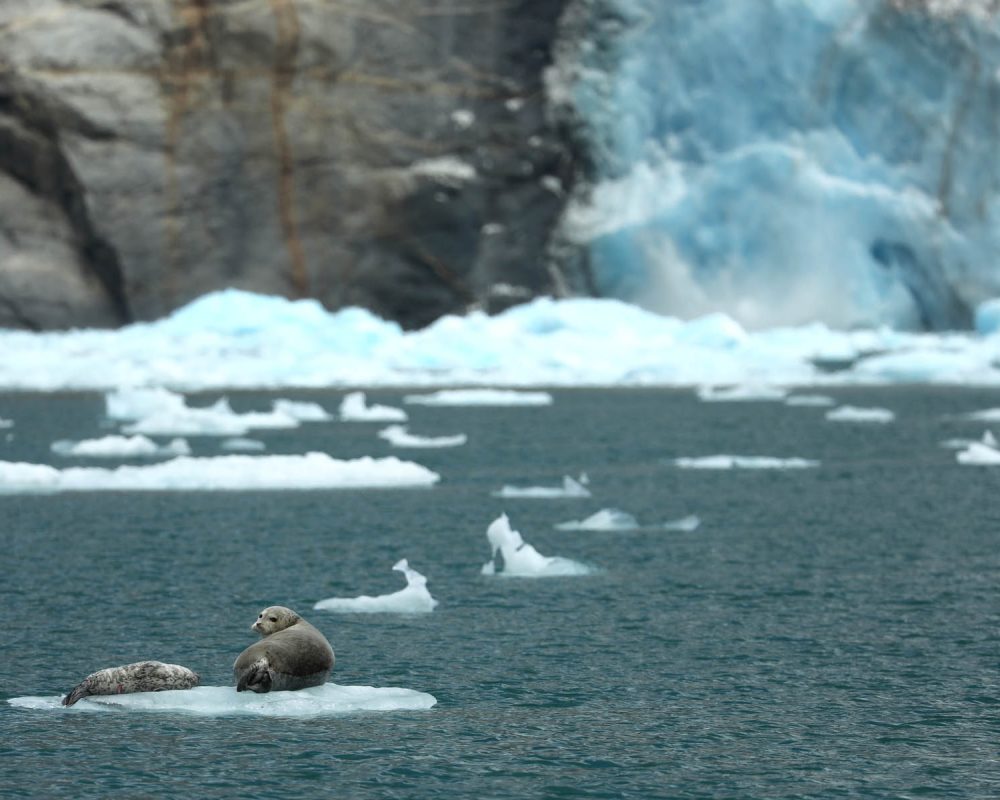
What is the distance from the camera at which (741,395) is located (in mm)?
30750

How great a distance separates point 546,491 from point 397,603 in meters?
6.73

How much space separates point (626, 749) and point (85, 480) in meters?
11.3

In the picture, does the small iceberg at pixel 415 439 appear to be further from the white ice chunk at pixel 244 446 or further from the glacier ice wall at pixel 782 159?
the glacier ice wall at pixel 782 159

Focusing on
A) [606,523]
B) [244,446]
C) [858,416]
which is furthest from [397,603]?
[858,416]

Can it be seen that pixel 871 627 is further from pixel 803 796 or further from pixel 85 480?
pixel 85 480

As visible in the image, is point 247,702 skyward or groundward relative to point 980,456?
groundward

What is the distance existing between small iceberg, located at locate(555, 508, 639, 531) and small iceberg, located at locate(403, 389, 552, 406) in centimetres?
1254

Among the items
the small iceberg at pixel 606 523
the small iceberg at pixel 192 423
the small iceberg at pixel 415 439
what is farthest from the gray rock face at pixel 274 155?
the small iceberg at pixel 606 523

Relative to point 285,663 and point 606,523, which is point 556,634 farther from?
point 606,523

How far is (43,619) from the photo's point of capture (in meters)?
11.8

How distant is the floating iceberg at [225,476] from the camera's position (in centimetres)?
1872

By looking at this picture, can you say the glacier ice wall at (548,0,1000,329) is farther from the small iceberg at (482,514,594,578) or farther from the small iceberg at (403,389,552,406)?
the small iceberg at (482,514,594,578)

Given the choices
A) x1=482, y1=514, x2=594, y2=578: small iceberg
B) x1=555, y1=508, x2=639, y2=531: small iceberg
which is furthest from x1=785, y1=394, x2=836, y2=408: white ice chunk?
x1=482, y1=514, x2=594, y2=578: small iceberg

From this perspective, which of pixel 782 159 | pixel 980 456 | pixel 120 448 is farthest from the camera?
pixel 782 159
